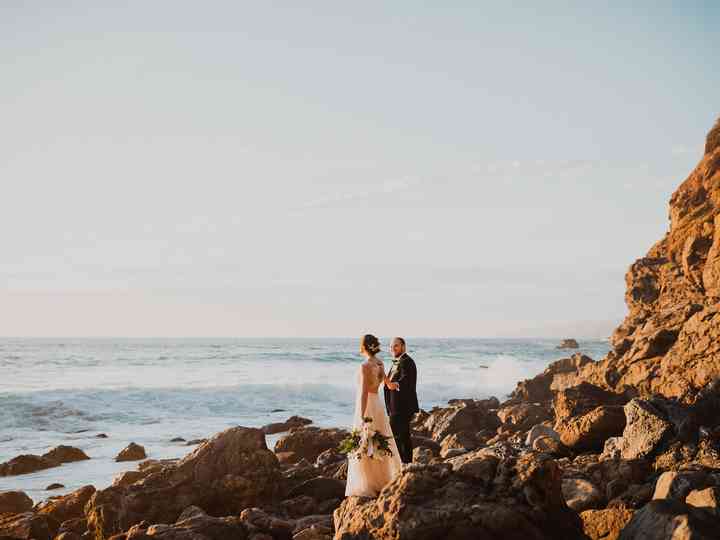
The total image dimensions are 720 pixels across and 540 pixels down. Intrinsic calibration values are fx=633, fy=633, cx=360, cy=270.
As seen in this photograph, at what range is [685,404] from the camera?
11.4m

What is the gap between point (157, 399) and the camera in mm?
37094

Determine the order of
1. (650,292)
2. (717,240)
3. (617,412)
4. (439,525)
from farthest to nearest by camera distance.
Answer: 1. (650,292)
2. (717,240)
3. (617,412)
4. (439,525)

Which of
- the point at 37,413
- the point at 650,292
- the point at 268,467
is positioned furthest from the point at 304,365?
the point at 268,467

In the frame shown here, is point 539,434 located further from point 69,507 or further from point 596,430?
point 69,507

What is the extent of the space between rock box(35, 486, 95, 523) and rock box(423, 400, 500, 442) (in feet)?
33.4

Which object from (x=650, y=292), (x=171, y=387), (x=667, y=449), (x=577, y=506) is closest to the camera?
(x=577, y=506)

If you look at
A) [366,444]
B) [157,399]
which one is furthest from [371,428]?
[157,399]

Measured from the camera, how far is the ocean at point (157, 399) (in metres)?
21.3

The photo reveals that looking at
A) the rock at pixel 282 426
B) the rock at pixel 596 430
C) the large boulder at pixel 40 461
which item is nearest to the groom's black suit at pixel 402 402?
the rock at pixel 596 430

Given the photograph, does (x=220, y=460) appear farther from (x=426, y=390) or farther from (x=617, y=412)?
(x=426, y=390)

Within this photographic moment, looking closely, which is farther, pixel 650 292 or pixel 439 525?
pixel 650 292

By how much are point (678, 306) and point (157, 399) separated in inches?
1141

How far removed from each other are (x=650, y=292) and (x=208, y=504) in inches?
920

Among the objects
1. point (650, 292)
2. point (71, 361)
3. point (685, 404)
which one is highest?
point (650, 292)
